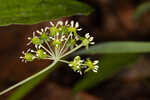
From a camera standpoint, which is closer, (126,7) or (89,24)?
(89,24)

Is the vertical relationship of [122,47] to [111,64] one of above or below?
above

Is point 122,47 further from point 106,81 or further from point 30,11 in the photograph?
point 106,81

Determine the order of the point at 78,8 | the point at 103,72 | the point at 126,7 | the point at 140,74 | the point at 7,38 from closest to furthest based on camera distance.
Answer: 1. the point at 78,8
2. the point at 103,72
3. the point at 7,38
4. the point at 140,74
5. the point at 126,7

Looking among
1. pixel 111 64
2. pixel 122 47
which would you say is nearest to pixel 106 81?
pixel 111 64

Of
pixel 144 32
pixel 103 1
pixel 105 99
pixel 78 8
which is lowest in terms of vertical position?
pixel 105 99

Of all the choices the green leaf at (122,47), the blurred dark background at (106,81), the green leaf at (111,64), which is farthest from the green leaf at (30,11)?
the blurred dark background at (106,81)

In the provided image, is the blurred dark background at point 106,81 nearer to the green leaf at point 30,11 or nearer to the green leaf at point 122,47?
the green leaf at point 122,47

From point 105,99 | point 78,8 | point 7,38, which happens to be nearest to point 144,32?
point 105,99

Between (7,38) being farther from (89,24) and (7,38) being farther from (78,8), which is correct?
(78,8)
